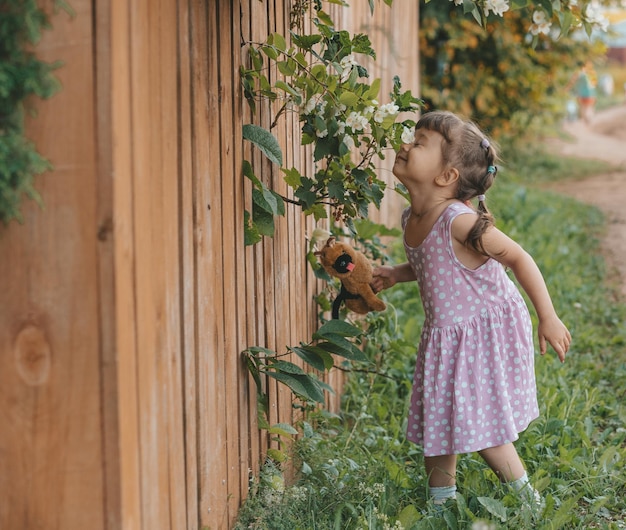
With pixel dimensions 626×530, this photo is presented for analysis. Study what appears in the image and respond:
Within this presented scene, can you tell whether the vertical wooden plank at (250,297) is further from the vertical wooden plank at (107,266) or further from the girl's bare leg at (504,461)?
the vertical wooden plank at (107,266)

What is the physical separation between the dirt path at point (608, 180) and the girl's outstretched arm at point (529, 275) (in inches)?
141

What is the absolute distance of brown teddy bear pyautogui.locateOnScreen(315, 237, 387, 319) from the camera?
9.87ft

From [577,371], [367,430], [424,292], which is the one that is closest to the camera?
[424,292]

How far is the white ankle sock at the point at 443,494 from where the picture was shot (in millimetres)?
2861

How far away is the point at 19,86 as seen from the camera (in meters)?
1.57

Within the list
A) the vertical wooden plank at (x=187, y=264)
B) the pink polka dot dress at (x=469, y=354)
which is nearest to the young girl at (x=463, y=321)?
the pink polka dot dress at (x=469, y=354)

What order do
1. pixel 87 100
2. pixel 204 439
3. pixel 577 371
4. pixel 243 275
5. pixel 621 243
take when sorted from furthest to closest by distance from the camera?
pixel 621 243
pixel 577 371
pixel 243 275
pixel 204 439
pixel 87 100

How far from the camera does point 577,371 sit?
4332mm

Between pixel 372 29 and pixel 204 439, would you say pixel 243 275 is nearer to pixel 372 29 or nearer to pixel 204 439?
pixel 204 439

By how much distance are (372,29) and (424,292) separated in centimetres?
293

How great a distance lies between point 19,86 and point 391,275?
68.8 inches

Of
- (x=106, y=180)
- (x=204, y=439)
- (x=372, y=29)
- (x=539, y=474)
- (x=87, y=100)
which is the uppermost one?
(x=372, y=29)

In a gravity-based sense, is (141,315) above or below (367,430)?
above

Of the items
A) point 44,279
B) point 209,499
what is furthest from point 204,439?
point 44,279
